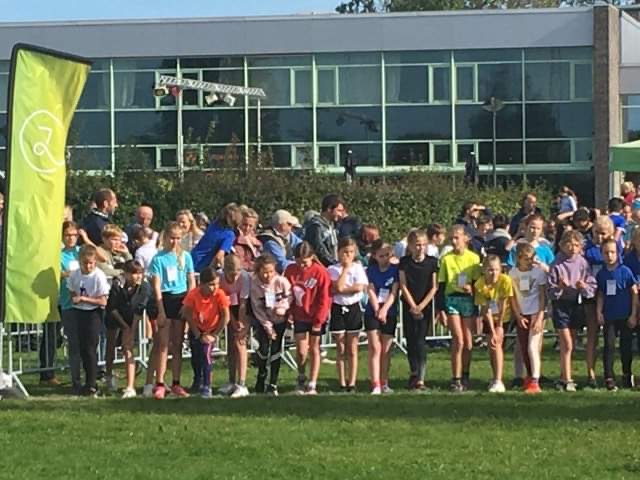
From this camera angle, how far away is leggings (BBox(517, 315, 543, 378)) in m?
13.5

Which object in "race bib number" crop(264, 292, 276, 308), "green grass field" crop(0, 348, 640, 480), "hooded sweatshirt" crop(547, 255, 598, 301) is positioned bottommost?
"green grass field" crop(0, 348, 640, 480)

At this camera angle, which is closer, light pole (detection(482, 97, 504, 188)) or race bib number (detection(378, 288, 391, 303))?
race bib number (detection(378, 288, 391, 303))

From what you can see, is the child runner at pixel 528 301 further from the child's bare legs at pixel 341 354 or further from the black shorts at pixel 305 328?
the black shorts at pixel 305 328

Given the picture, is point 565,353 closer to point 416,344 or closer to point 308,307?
point 416,344

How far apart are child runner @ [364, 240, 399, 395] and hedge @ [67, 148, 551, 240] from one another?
586 inches

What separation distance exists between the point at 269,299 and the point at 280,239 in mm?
2083

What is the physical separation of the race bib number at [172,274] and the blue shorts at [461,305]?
2685 millimetres

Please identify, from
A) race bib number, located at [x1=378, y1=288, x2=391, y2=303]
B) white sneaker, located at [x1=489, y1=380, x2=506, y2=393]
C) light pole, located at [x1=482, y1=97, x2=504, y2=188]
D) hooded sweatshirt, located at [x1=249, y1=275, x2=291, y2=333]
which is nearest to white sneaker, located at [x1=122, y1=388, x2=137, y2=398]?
hooded sweatshirt, located at [x1=249, y1=275, x2=291, y2=333]

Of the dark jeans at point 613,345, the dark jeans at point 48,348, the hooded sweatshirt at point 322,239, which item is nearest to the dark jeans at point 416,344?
the hooded sweatshirt at point 322,239

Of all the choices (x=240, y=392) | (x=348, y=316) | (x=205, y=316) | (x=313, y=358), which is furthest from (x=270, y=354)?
(x=348, y=316)

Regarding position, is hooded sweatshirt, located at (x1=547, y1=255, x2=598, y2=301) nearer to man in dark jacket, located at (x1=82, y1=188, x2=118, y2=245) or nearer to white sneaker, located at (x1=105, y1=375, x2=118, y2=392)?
white sneaker, located at (x1=105, y1=375, x2=118, y2=392)

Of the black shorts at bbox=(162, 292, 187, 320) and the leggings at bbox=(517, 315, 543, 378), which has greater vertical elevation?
the black shorts at bbox=(162, 292, 187, 320)

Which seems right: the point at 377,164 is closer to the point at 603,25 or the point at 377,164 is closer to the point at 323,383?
the point at 603,25

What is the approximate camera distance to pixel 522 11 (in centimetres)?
4944
